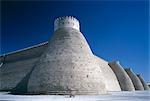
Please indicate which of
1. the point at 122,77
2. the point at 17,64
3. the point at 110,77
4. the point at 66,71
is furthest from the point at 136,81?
the point at 66,71

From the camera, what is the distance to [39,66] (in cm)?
1744

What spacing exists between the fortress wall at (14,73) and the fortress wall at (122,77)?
42.7 feet

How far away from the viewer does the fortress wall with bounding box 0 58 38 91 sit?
2648 centimetres

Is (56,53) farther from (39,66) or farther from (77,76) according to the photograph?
(77,76)

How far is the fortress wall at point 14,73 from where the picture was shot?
1042 inches

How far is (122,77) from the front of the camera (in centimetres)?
3122

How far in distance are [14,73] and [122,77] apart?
16145 mm

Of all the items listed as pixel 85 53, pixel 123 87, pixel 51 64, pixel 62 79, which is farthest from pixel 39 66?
pixel 123 87

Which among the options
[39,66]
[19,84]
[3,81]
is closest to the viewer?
[39,66]

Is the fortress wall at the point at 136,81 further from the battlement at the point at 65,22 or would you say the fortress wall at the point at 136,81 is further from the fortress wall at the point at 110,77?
the battlement at the point at 65,22

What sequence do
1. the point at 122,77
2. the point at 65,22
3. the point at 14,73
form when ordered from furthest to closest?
the point at 122,77 → the point at 14,73 → the point at 65,22

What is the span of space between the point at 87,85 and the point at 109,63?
1838 centimetres

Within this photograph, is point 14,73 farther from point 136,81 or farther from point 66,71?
point 136,81

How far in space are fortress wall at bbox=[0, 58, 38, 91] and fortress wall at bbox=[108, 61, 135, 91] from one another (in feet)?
42.7
